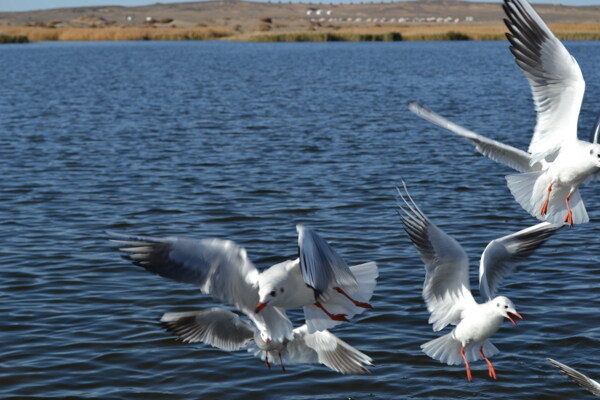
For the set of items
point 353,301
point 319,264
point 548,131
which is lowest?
point 353,301

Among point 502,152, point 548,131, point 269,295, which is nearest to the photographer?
point 269,295

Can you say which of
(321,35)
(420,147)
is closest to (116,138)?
(420,147)

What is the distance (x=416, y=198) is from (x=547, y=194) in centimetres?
744

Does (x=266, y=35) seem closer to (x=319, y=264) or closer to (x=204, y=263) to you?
(x=204, y=263)

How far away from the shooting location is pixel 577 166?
821cm

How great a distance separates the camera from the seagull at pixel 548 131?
816 centimetres

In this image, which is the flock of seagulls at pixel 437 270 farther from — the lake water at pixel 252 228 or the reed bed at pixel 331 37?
the reed bed at pixel 331 37

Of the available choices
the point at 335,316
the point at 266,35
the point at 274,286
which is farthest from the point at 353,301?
the point at 266,35

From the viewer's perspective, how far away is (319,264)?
6.90m

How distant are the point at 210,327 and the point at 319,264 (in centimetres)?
177

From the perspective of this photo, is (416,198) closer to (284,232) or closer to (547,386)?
(284,232)

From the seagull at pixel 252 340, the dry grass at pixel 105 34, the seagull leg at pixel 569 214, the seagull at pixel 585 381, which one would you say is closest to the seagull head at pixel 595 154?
the seagull leg at pixel 569 214

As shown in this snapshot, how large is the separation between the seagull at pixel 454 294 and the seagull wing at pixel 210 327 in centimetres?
156

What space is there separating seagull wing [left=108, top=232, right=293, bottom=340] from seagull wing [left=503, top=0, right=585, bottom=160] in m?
2.81
